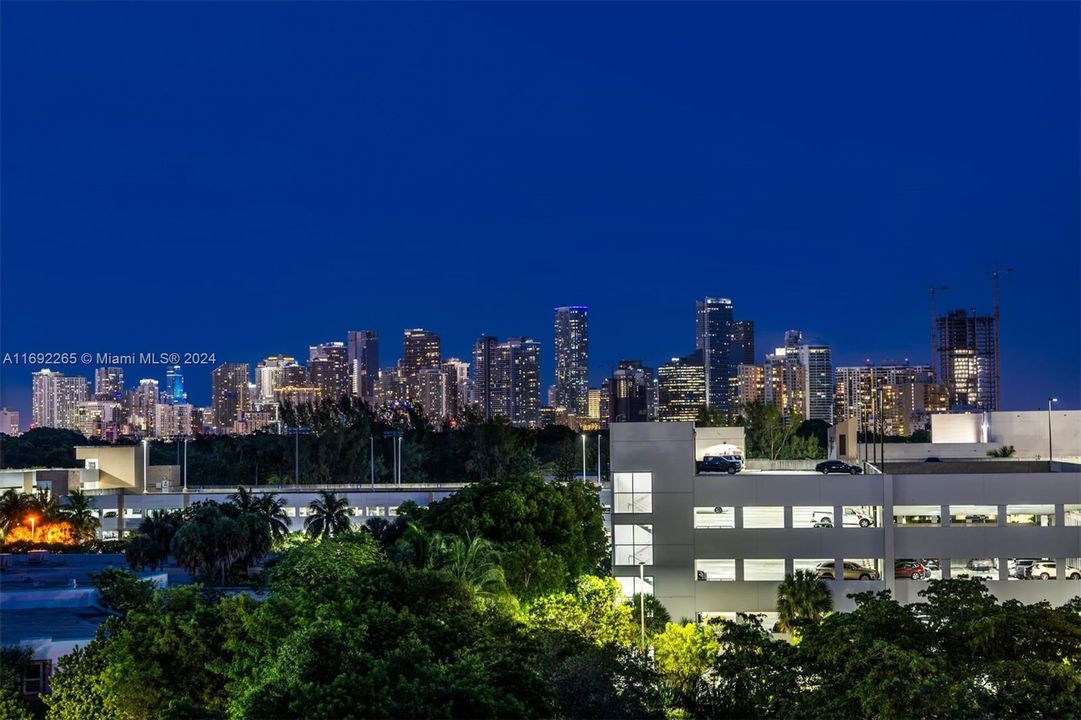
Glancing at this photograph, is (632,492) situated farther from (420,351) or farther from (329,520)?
(420,351)

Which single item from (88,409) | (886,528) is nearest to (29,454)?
(88,409)

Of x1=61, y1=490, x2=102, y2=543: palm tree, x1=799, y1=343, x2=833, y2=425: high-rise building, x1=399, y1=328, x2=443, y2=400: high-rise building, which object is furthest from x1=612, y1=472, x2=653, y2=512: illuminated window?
x1=399, y1=328, x2=443, y2=400: high-rise building

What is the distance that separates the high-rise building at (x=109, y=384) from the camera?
144 m

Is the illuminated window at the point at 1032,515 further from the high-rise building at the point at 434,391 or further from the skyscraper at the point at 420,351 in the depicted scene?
the skyscraper at the point at 420,351

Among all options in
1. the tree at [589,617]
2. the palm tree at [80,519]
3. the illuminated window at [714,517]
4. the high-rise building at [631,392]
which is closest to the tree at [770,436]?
the high-rise building at [631,392]

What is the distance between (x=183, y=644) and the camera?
20.3 meters

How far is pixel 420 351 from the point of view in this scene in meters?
190

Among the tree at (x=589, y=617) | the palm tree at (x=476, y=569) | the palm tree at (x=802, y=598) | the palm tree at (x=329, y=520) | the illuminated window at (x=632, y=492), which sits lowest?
the palm tree at (x=802, y=598)

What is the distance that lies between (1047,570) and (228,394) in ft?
476

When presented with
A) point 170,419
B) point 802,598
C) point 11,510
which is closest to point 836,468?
point 802,598

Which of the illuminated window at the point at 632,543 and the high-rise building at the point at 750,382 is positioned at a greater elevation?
the high-rise building at the point at 750,382

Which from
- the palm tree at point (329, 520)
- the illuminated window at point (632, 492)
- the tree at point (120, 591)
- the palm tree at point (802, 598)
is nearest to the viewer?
the tree at point (120, 591)

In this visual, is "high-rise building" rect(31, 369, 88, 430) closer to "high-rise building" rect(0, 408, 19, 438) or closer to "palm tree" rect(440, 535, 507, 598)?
"high-rise building" rect(0, 408, 19, 438)

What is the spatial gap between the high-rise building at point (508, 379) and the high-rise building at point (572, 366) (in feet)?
33.3
